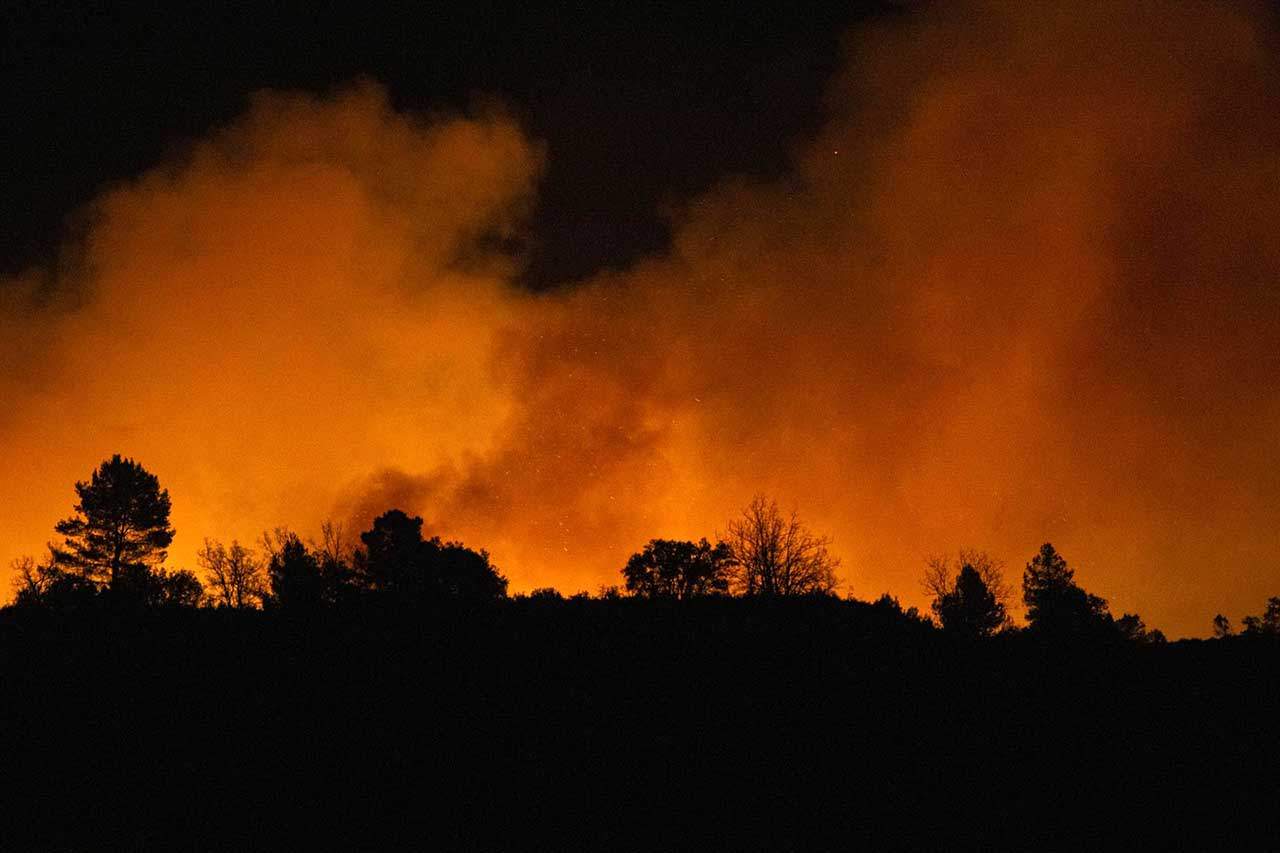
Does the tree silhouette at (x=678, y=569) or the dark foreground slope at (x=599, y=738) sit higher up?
the tree silhouette at (x=678, y=569)

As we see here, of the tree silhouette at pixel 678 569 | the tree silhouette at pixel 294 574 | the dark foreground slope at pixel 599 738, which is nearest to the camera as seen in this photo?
the dark foreground slope at pixel 599 738

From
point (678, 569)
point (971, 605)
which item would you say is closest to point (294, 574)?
point (678, 569)

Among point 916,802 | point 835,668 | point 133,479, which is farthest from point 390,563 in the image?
point 916,802

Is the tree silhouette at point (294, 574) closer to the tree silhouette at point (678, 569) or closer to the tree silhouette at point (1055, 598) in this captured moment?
the tree silhouette at point (678, 569)

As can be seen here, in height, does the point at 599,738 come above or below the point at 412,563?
below

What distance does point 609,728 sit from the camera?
16016 mm

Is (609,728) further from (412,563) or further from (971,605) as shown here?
(971,605)

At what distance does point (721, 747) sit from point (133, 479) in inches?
1880

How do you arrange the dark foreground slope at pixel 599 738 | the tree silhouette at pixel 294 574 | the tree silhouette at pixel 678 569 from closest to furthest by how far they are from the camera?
the dark foreground slope at pixel 599 738 < the tree silhouette at pixel 294 574 < the tree silhouette at pixel 678 569

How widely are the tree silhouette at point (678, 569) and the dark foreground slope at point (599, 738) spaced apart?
31.8m

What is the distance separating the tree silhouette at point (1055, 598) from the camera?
175 feet

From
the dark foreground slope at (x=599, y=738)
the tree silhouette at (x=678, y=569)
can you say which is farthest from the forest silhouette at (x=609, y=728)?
the tree silhouette at (x=678, y=569)

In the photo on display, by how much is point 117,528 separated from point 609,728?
45.3 metres

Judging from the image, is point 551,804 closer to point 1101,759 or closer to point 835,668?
point 835,668
